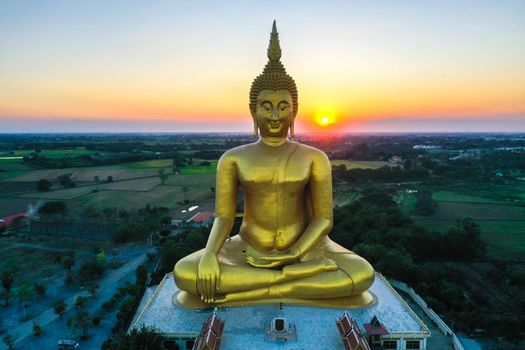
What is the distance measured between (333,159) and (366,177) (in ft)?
87.6

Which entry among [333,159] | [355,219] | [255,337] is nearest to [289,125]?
[255,337]

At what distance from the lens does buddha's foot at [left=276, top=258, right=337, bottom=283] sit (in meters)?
9.02

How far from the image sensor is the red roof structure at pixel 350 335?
8266mm

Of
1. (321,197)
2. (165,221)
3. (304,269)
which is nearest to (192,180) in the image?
(165,221)

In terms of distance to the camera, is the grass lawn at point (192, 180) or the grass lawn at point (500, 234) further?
the grass lawn at point (192, 180)

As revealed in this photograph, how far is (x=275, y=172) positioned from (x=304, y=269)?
7.76 feet

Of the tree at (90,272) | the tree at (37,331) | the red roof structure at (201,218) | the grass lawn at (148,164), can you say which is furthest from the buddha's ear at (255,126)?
the grass lawn at (148,164)

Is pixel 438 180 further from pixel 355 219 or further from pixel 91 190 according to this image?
pixel 91 190

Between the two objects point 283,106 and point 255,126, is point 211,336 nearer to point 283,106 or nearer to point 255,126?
point 255,126

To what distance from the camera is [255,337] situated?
9.14 m

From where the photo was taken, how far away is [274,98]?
368 inches

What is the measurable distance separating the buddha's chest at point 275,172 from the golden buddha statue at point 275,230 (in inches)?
0.9

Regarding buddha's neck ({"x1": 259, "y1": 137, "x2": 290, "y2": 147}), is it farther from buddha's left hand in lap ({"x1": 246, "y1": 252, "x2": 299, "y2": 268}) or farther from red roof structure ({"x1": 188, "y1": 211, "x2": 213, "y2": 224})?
red roof structure ({"x1": 188, "y1": 211, "x2": 213, "y2": 224})

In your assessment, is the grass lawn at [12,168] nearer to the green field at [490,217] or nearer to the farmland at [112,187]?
the farmland at [112,187]
